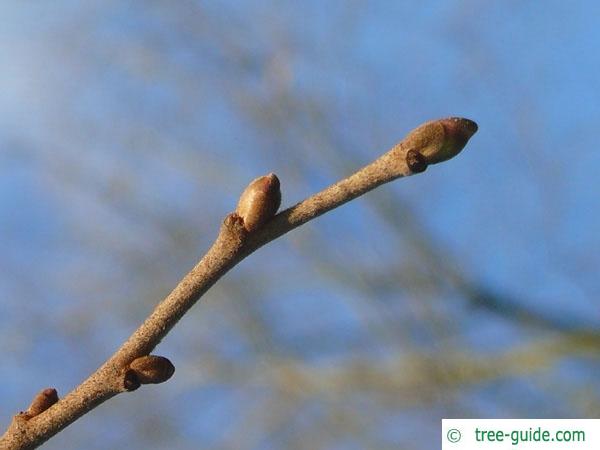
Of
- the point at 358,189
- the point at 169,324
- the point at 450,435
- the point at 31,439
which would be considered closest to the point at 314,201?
the point at 358,189

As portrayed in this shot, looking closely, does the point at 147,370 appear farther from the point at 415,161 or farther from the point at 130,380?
the point at 415,161

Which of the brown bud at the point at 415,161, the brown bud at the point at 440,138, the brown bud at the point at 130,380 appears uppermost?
the brown bud at the point at 440,138

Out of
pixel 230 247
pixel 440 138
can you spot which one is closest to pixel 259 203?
pixel 230 247

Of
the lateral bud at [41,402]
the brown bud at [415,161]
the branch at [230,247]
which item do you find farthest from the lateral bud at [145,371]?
the brown bud at [415,161]

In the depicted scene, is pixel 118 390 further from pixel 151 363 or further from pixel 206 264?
pixel 206 264

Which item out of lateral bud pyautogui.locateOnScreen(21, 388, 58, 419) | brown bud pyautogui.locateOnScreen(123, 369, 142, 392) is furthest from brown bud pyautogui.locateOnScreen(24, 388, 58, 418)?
brown bud pyautogui.locateOnScreen(123, 369, 142, 392)

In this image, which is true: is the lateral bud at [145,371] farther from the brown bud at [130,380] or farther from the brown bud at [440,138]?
the brown bud at [440,138]

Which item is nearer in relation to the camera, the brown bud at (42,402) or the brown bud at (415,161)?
the brown bud at (415,161)
